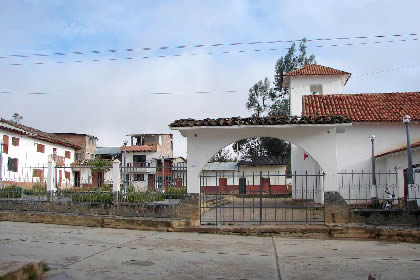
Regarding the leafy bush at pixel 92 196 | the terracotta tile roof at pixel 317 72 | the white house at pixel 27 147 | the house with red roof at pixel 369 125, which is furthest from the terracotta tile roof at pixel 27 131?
the house with red roof at pixel 369 125

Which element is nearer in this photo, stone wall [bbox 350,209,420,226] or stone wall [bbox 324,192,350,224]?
stone wall [bbox 350,209,420,226]

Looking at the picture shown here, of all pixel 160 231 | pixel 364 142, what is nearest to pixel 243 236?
pixel 160 231

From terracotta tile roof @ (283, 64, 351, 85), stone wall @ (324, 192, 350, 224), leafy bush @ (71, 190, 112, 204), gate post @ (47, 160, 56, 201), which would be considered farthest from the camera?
terracotta tile roof @ (283, 64, 351, 85)

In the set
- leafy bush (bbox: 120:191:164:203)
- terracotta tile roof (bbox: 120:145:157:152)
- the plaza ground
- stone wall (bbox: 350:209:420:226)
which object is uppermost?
terracotta tile roof (bbox: 120:145:157:152)

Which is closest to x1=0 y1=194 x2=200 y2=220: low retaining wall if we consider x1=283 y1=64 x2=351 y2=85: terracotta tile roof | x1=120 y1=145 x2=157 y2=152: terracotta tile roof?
x1=283 y1=64 x2=351 y2=85: terracotta tile roof

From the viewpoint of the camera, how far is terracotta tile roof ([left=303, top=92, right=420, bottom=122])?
1880cm

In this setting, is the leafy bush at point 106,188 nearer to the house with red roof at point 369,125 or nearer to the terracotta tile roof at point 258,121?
the terracotta tile roof at point 258,121

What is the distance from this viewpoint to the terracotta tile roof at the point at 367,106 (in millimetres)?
18797

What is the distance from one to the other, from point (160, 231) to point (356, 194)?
9.60 meters

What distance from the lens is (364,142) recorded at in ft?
61.9

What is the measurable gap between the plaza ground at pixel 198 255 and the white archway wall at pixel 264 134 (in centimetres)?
196

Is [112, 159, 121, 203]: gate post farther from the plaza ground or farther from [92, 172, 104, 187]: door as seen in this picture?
the plaza ground

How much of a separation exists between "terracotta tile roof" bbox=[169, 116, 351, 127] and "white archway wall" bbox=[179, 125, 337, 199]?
133 mm

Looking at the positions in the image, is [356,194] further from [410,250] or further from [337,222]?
[410,250]
